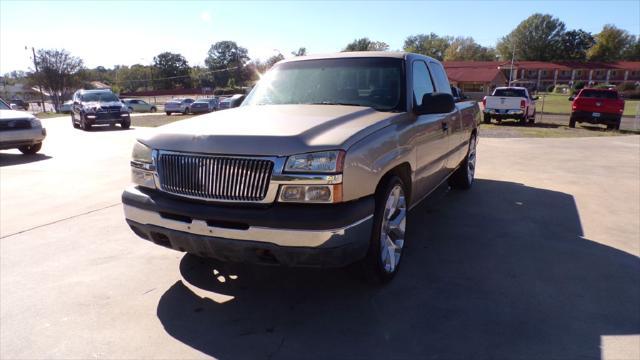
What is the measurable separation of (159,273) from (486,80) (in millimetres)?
67192

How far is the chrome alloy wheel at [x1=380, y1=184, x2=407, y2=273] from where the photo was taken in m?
3.30

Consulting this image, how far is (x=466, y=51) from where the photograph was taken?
367ft

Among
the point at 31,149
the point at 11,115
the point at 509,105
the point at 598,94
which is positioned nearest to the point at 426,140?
the point at 11,115

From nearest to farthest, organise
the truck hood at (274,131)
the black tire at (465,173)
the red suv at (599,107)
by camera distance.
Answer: the truck hood at (274,131), the black tire at (465,173), the red suv at (599,107)

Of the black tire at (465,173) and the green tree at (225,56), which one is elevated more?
the green tree at (225,56)

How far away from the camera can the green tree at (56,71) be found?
54.1 meters

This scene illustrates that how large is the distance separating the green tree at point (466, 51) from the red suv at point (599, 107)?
98.5m

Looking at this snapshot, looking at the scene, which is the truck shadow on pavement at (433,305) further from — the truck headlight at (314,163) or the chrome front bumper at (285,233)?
the truck headlight at (314,163)

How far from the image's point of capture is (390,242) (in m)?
3.48

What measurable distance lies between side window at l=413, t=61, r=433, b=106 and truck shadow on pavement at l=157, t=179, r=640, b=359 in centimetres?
148

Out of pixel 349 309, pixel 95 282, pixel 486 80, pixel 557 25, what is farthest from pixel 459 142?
pixel 557 25

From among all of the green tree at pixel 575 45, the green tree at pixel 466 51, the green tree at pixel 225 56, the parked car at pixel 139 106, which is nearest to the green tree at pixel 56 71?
the parked car at pixel 139 106

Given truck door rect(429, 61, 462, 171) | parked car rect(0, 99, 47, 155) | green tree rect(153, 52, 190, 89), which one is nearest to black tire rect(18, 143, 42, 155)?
parked car rect(0, 99, 47, 155)

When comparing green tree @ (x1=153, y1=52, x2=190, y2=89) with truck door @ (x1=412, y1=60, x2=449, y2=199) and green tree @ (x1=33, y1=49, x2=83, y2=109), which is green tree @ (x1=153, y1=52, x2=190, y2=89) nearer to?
green tree @ (x1=33, y1=49, x2=83, y2=109)
